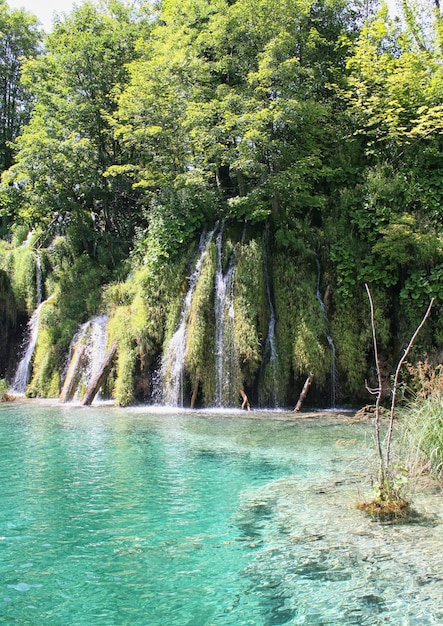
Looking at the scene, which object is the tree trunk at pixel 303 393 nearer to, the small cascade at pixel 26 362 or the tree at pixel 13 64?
the small cascade at pixel 26 362

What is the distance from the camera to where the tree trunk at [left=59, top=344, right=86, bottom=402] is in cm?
1625

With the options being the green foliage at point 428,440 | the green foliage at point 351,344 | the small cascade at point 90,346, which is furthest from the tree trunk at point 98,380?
the green foliage at point 428,440

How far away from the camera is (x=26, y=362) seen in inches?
766

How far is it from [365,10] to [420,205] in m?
9.62

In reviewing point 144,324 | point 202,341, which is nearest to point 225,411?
point 202,341

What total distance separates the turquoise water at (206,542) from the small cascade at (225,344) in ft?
18.6

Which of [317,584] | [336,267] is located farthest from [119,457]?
[336,267]

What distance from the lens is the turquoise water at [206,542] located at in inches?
151

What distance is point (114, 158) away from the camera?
2194cm

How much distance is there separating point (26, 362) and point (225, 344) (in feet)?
27.2

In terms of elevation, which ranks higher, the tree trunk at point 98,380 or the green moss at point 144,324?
the green moss at point 144,324

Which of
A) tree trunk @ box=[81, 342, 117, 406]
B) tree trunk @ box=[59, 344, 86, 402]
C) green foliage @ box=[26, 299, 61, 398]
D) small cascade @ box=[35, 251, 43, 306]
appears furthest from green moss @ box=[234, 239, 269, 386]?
small cascade @ box=[35, 251, 43, 306]

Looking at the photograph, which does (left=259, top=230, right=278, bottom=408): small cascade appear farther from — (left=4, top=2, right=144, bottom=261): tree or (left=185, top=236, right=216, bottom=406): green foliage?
(left=4, top=2, right=144, bottom=261): tree

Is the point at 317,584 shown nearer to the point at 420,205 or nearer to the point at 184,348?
the point at 184,348
